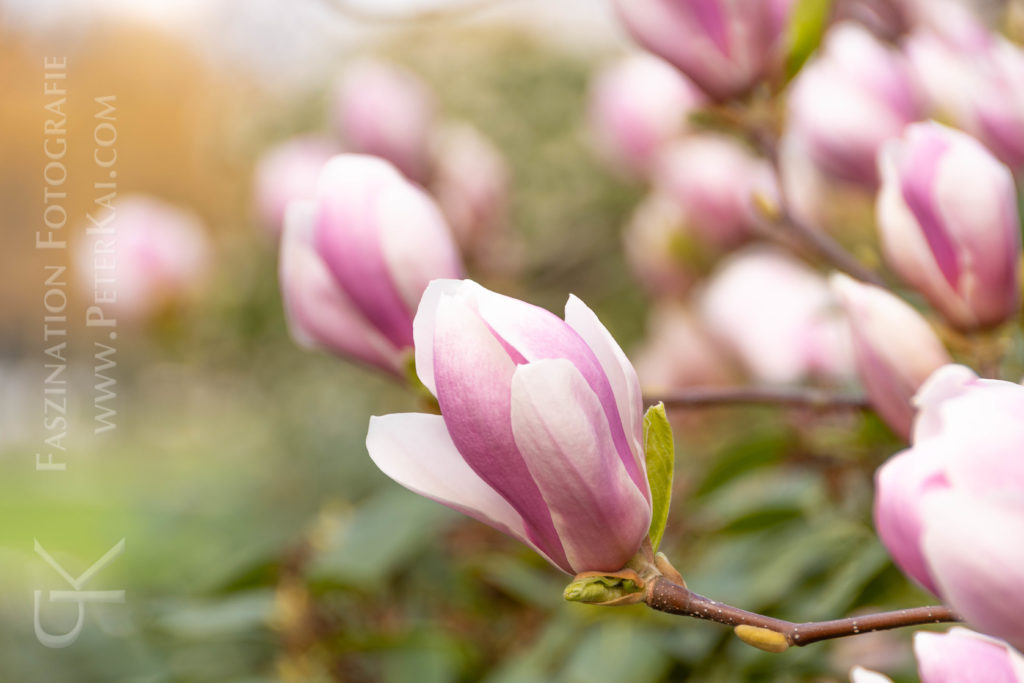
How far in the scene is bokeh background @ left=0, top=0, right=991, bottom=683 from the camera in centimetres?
85

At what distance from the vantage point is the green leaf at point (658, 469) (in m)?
0.44

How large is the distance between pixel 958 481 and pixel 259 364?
2.67 meters

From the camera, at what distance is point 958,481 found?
1.05 ft

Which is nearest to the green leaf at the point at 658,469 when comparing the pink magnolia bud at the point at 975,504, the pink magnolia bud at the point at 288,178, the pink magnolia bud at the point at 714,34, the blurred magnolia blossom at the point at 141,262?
the pink magnolia bud at the point at 975,504

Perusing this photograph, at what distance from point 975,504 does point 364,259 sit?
1.30 ft

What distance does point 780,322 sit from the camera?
1063 mm

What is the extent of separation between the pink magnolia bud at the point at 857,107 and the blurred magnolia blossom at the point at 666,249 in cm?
58

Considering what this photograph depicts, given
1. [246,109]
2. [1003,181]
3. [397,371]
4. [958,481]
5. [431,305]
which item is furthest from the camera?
[246,109]

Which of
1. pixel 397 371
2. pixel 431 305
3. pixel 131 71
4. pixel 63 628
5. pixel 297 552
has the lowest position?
pixel 131 71

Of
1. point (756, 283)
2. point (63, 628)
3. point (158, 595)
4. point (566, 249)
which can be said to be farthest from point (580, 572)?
point (566, 249)

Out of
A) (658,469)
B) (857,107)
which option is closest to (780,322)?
(857,107)

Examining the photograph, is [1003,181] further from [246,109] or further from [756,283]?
[246,109]

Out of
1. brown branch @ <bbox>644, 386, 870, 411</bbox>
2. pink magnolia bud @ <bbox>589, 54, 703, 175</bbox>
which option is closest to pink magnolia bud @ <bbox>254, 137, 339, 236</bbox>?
pink magnolia bud @ <bbox>589, 54, 703, 175</bbox>

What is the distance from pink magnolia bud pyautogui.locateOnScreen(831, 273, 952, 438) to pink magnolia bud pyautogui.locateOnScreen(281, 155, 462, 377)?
246 mm
